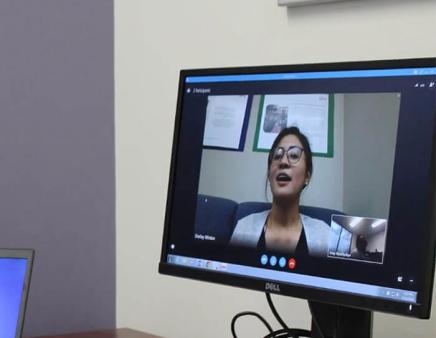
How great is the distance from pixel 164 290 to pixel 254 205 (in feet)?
1.70

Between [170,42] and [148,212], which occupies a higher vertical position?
[170,42]

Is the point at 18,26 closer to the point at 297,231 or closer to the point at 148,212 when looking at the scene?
the point at 148,212

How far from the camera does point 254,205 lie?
1030mm

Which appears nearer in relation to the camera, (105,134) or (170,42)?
(170,42)

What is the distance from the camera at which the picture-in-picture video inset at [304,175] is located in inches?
36.4

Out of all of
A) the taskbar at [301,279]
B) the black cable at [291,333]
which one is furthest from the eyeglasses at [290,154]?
the black cable at [291,333]

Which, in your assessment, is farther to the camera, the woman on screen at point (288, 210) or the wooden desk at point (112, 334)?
the wooden desk at point (112, 334)

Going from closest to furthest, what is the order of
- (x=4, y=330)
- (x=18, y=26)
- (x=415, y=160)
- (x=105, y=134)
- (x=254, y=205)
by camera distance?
1. (x=415, y=160)
2. (x=254, y=205)
3. (x=4, y=330)
4. (x=18, y=26)
5. (x=105, y=134)

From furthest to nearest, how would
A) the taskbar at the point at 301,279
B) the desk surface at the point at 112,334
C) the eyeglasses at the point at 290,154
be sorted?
the desk surface at the point at 112,334, the eyeglasses at the point at 290,154, the taskbar at the point at 301,279

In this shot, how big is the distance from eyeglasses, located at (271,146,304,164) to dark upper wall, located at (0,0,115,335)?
0.62 m

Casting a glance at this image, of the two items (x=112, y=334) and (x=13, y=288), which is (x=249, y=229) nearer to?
(x=13, y=288)

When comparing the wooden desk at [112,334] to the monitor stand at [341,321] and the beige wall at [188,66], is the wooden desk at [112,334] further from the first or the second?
the monitor stand at [341,321]

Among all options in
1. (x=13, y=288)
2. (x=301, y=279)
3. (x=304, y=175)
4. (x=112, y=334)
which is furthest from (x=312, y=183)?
(x=112, y=334)

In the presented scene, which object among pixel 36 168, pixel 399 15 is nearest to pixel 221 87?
pixel 399 15
